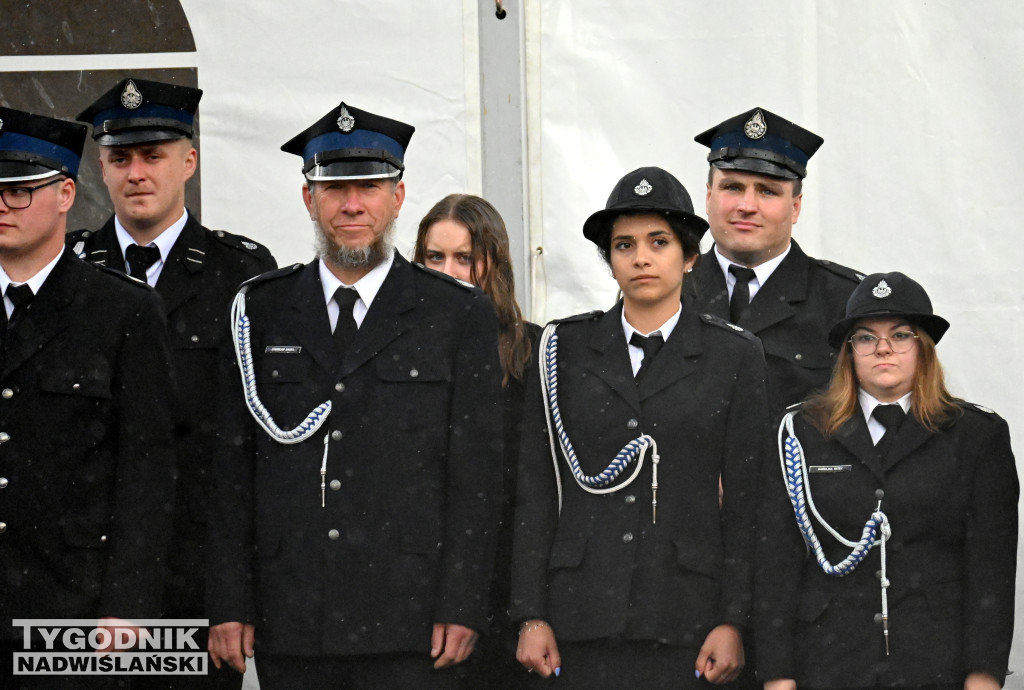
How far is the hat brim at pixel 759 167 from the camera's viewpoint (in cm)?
380

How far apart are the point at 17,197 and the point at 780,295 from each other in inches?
78.3

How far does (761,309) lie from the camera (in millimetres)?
3756

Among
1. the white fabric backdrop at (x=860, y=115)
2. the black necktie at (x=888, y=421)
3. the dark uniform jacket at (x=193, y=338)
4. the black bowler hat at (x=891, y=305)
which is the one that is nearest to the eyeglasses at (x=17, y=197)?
the dark uniform jacket at (x=193, y=338)

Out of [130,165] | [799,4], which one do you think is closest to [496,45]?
[799,4]

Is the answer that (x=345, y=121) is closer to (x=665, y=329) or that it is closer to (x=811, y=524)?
(x=665, y=329)

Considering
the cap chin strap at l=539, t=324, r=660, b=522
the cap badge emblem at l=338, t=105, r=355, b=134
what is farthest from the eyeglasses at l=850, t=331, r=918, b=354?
the cap badge emblem at l=338, t=105, r=355, b=134

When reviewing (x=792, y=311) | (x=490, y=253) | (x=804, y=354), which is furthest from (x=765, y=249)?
(x=490, y=253)

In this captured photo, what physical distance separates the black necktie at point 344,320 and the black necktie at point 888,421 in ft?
4.21

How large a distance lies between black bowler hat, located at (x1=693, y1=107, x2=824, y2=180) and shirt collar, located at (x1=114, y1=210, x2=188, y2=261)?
1.50 metres

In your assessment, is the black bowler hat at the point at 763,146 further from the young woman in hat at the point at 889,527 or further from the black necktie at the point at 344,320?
the black necktie at the point at 344,320

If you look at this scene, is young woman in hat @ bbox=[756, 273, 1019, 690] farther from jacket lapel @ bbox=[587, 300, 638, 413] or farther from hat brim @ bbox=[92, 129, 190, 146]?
hat brim @ bbox=[92, 129, 190, 146]

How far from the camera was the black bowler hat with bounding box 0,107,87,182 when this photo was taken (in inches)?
130

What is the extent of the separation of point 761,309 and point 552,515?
894 mm

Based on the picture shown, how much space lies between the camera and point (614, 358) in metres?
3.34
